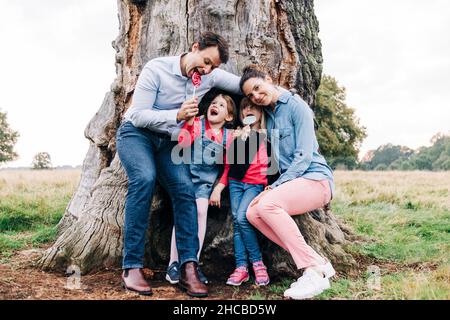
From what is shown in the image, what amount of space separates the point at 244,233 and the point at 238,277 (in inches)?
15.7

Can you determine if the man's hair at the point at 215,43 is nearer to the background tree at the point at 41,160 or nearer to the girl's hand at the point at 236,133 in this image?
the girl's hand at the point at 236,133

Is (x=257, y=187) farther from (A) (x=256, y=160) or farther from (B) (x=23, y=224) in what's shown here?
(B) (x=23, y=224)

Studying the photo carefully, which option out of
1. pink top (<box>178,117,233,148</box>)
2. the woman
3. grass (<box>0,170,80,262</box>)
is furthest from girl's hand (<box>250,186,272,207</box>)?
grass (<box>0,170,80,262</box>)

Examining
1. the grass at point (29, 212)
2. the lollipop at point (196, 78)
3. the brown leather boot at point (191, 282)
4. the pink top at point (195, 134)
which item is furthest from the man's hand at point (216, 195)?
the grass at point (29, 212)

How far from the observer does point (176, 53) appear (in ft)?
18.3

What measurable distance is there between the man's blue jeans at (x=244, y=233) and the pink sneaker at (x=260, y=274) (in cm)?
5

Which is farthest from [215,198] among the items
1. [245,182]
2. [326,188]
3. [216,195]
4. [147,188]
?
[326,188]

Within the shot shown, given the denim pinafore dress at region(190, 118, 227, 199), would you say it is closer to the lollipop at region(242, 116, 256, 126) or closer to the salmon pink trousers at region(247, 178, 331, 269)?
the lollipop at region(242, 116, 256, 126)

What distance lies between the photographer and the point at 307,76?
611cm

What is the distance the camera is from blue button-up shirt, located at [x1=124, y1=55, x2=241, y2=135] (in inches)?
186

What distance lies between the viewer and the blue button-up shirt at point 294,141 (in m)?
4.86
